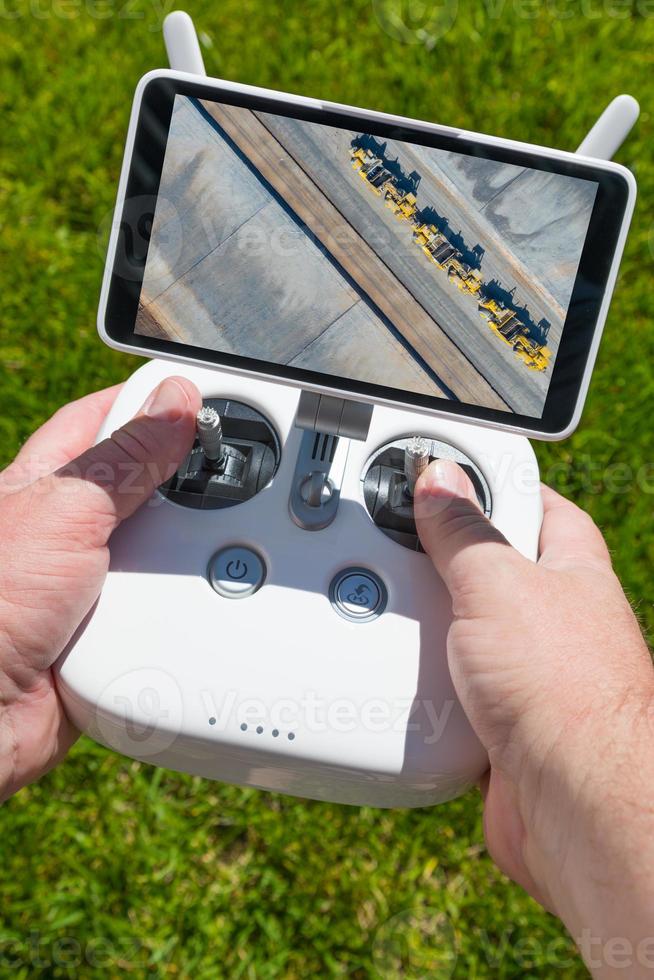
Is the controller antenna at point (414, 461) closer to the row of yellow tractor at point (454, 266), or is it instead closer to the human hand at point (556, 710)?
the human hand at point (556, 710)

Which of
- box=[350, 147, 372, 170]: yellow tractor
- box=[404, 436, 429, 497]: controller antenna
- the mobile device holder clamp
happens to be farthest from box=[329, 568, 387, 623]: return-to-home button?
box=[350, 147, 372, 170]: yellow tractor

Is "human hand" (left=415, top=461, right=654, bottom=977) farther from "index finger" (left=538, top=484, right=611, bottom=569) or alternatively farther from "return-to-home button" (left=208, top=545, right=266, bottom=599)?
"return-to-home button" (left=208, top=545, right=266, bottom=599)

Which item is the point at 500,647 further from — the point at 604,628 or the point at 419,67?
the point at 419,67

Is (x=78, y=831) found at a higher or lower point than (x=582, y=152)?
lower

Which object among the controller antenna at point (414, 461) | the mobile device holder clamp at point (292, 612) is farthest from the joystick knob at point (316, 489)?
the controller antenna at point (414, 461)

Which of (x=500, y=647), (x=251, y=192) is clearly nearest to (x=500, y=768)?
(x=500, y=647)

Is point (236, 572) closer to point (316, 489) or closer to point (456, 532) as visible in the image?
point (316, 489)

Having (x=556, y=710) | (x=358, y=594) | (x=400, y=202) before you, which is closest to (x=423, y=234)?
(x=400, y=202)
